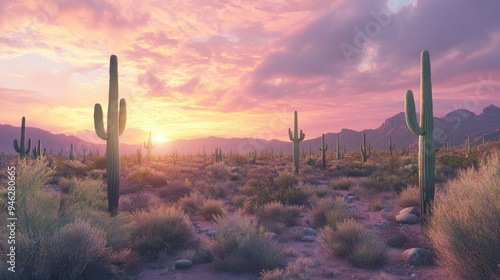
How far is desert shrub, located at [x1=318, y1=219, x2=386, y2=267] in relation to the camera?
24.4 feet

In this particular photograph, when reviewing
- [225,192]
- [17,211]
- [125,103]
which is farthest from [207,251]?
[225,192]

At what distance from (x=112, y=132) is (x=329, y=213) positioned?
657 cm

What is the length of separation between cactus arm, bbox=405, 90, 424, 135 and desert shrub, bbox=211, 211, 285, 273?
5.00m

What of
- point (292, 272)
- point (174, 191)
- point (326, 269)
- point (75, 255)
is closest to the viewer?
point (75, 255)

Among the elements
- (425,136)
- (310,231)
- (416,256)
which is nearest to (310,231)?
(310,231)

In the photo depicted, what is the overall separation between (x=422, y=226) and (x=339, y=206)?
278 cm

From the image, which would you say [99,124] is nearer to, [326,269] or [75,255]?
[75,255]

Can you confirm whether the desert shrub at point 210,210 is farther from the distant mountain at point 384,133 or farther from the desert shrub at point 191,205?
the distant mountain at point 384,133

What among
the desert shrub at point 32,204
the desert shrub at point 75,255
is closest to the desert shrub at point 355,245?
the desert shrub at point 75,255

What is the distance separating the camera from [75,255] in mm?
5930

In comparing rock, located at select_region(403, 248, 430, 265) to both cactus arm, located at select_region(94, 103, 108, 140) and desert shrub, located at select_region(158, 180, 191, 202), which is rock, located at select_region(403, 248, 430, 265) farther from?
desert shrub, located at select_region(158, 180, 191, 202)

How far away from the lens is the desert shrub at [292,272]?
20.9ft

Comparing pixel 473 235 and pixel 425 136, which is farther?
pixel 425 136

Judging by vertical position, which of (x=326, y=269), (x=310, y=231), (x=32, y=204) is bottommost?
(x=326, y=269)
